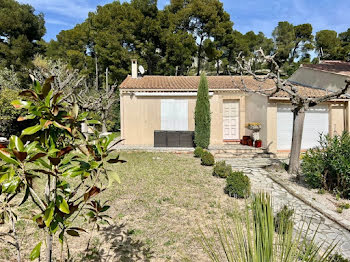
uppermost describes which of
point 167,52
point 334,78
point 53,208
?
point 167,52

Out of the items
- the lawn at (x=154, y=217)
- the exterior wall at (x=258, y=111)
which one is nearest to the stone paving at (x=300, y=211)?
the lawn at (x=154, y=217)

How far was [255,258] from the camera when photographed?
1653mm

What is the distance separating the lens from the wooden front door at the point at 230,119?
18531 millimetres

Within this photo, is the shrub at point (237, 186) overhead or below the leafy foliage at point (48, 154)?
below

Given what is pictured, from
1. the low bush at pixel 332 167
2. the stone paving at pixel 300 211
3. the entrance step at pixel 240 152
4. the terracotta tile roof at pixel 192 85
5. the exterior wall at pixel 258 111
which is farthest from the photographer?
the terracotta tile roof at pixel 192 85

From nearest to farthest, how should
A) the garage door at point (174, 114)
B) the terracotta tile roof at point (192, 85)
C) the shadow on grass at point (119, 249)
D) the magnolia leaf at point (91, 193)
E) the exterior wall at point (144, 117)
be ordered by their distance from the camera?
the magnolia leaf at point (91, 193) < the shadow on grass at point (119, 249) < the terracotta tile roof at point (192, 85) < the exterior wall at point (144, 117) < the garage door at point (174, 114)

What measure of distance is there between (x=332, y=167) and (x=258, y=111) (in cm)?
872

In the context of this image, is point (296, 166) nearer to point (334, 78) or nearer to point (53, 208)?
point (334, 78)

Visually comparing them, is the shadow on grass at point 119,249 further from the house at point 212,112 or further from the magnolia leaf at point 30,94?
the house at point 212,112

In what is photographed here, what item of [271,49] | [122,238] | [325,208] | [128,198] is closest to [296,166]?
[325,208]

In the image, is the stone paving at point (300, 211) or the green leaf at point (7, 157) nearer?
the green leaf at point (7, 157)

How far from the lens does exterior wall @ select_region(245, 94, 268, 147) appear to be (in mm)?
15102

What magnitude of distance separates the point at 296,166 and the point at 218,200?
17.2 feet

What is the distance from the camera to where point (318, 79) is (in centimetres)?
1756
